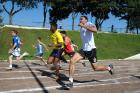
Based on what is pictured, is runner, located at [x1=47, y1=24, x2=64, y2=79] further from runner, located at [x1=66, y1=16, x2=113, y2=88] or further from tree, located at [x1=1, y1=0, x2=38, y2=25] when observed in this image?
tree, located at [x1=1, y1=0, x2=38, y2=25]

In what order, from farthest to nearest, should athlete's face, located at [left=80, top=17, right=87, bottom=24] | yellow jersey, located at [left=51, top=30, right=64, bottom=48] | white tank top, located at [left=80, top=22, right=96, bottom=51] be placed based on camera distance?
yellow jersey, located at [left=51, top=30, right=64, bottom=48] < white tank top, located at [left=80, top=22, right=96, bottom=51] < athlete's face, located at [left=80, top=17, right=87, bottom=24]

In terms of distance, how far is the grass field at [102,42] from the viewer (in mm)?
42656

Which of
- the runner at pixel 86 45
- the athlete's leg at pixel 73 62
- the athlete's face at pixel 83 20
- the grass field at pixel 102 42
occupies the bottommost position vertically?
the grass field at pixel 102 42

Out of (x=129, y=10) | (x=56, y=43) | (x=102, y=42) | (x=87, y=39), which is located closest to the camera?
(x=87, y=39)

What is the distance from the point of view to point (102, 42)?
5075cm

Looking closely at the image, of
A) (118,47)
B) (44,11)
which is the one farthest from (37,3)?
(118,47)

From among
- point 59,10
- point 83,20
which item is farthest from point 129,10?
point 83,20

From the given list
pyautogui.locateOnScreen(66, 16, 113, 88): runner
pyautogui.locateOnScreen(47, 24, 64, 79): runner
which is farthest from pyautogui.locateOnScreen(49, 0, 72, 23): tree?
pyautogui.locateOnScreen(66, 16, 113, 88): runner

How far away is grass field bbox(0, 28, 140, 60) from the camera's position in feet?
140

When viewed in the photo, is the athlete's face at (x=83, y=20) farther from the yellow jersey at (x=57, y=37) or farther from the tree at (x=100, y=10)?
the tree at (x=100, y=10)

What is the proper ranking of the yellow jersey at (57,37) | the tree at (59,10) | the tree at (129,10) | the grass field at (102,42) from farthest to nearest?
the tree at (129,10) < the tree at (59,10) < the grass field at (102,42) < the yellow jersey at (57,37)

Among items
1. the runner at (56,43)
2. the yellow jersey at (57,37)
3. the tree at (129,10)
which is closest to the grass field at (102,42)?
the tree at (129,10)

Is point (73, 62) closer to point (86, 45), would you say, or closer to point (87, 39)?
point (86, 45)

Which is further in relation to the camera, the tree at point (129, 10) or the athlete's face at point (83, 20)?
the tree at point (129, 10)
